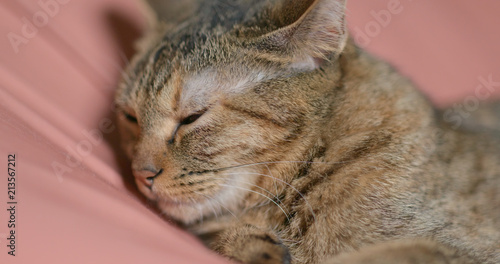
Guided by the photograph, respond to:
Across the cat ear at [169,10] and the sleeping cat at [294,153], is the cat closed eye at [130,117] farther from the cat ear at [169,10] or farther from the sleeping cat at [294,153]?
the cat ear at [169,10]

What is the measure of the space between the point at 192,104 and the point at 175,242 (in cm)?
29

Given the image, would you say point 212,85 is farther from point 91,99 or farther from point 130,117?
point 91,99

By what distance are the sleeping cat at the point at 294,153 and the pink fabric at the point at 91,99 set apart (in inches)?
4.6

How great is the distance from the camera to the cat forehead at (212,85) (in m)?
0.96

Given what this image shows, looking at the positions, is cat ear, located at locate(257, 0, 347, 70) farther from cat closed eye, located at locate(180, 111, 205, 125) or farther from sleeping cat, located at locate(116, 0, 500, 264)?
cat closed eye, located at locate(180, 111, 205, 125)

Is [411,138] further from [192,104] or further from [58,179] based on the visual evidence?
[58,179]

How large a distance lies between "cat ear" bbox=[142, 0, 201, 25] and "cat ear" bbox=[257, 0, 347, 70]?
353 millimetres

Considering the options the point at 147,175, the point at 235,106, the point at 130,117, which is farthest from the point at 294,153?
the point at 130,117

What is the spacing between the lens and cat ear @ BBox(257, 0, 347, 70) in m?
0.90

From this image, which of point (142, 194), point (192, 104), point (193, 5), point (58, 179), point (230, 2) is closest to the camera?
point (58, 179)

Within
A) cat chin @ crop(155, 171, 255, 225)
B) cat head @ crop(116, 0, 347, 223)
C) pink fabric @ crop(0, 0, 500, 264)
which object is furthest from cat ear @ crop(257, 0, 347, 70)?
cat chin @ crop(155, 171, 255, 225)

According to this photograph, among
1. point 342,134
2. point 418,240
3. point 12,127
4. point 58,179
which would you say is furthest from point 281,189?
point 12,127

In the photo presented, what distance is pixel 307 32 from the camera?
94cm

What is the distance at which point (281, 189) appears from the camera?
102 cm
